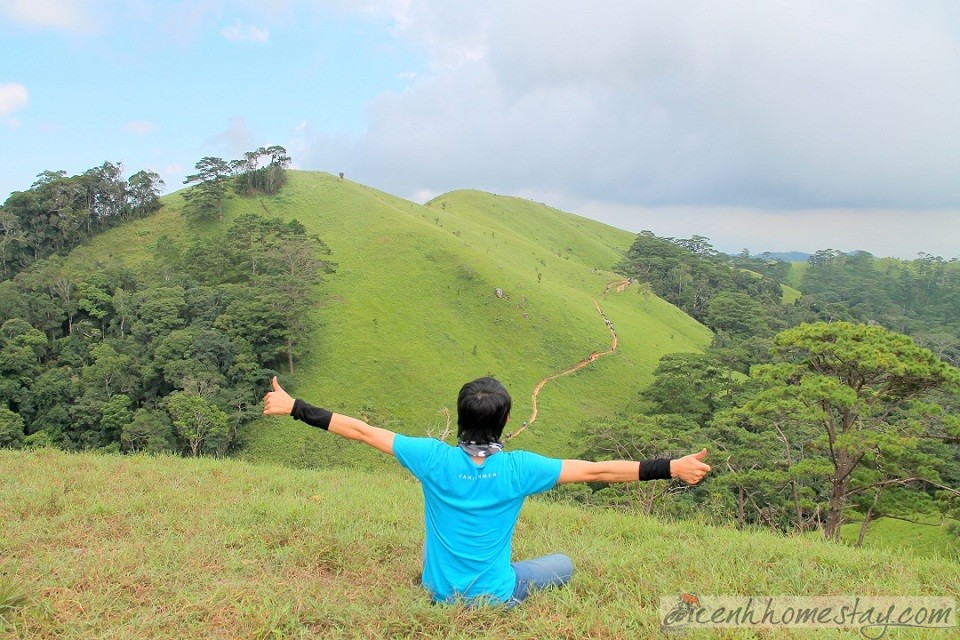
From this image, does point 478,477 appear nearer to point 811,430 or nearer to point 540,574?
point 540,574

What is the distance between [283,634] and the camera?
10.2ft

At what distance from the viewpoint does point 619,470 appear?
3.22 meters

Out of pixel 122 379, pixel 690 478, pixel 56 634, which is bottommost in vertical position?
pixel 122 379

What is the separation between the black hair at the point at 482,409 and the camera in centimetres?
308

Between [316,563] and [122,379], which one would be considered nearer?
[316,563]

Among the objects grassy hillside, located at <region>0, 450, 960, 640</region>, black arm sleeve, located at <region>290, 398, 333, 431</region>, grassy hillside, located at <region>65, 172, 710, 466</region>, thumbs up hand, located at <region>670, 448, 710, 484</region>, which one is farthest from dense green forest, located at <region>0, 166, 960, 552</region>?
black arm sleeve, located at <region>290, 398, 333, 431</region>

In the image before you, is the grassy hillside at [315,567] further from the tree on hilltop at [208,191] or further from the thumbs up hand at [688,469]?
the tree on hilltop at [208,191]

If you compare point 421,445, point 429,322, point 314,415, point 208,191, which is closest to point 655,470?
point 421,445

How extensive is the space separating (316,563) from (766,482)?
54.3ft

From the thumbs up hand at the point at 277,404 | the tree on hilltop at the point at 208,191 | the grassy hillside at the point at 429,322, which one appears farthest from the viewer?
the tree on hilltop at the point at 208,191

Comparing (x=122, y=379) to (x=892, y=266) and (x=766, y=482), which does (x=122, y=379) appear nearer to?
(x=766, y=482)

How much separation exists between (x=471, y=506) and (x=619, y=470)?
2.92ft

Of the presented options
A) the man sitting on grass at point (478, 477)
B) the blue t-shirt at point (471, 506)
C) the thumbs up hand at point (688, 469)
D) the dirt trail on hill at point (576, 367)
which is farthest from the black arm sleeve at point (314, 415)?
the dirt trail on hill at point (576, 367)

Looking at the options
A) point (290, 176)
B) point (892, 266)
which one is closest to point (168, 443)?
point (290, 176)
